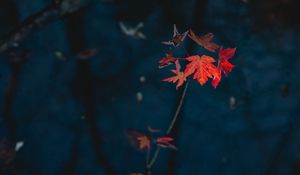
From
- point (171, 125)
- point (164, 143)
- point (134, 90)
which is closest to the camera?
point (164, 143)

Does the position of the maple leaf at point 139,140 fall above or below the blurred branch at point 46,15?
below

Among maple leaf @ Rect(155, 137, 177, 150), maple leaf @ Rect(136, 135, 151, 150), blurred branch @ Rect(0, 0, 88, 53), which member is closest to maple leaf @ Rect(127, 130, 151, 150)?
maple leaf @ Rect(136, 135, 151, 150)

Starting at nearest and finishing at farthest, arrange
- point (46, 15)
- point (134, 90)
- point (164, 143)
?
point (164, 143) < point (134, 90) < point (46, 15)

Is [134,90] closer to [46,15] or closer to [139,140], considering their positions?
[139,140]

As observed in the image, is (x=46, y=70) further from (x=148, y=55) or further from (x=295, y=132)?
(x=295, y=132)

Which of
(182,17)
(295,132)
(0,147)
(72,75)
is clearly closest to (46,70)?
(72,75)

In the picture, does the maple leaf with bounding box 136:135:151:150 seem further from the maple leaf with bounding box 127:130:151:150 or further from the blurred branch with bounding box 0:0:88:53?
the blurred branch with bounding box 0:0:88:53

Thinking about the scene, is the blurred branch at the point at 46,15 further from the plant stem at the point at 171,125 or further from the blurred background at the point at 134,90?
the plant stem at the point at 171,125

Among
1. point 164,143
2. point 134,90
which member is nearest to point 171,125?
point 164,143

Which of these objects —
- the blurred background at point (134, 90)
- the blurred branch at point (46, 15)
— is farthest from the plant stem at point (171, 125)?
the blurred branch at point (46, 15)
